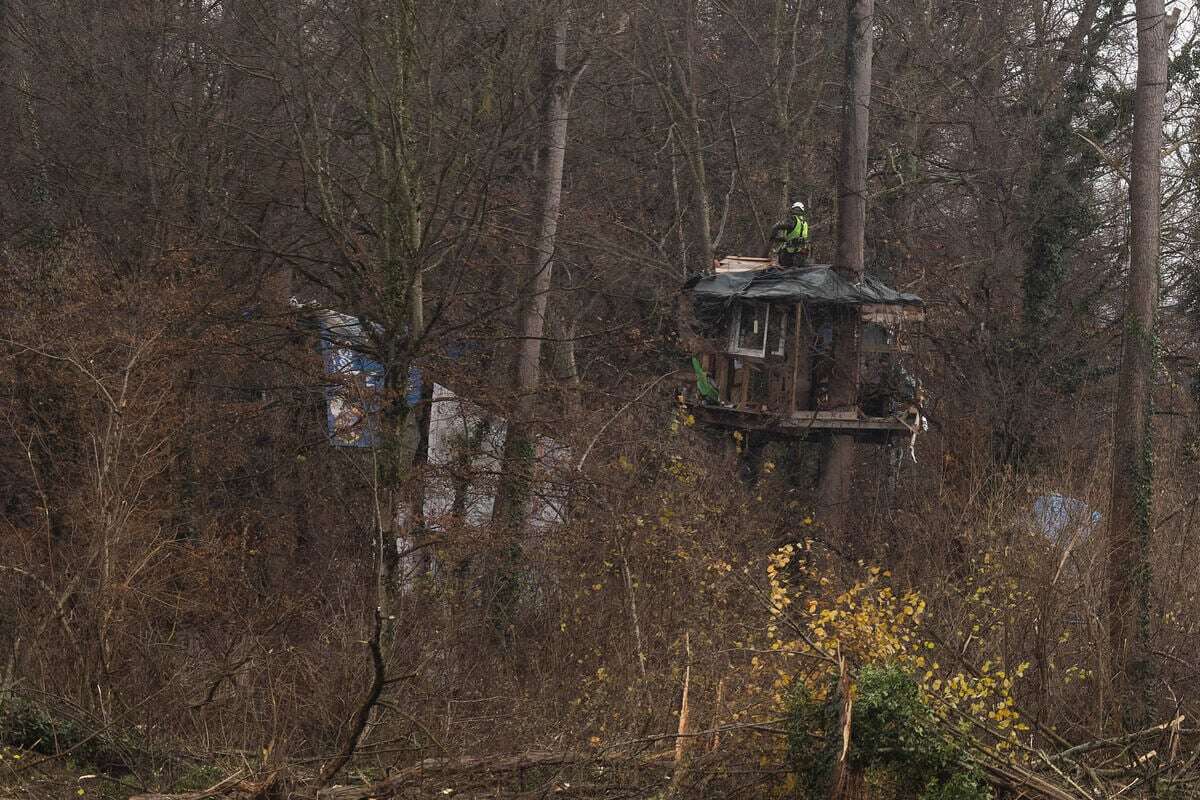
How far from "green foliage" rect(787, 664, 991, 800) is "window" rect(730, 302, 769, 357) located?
10436 millimetres

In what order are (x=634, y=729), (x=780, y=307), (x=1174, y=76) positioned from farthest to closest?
(x=1174, y=76), (x=780, y=307), (x=634, y=729)

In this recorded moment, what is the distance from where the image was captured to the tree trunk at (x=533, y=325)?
59.2 feet

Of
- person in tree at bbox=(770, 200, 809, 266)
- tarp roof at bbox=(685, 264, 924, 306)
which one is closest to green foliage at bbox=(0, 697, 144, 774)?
tarp roof at bbox=(685, 264, 924, 306)

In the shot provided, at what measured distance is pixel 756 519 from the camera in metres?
20.5

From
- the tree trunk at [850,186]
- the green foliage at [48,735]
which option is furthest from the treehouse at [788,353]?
the green foliage at [48,735]

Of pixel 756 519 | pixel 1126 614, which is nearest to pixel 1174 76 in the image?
pixel 756 519

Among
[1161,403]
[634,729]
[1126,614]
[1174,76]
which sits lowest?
[634,729]

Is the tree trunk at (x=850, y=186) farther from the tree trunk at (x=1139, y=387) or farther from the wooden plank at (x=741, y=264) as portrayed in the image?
the tree trunk at (x=1139, y=387)

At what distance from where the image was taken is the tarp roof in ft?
62.3

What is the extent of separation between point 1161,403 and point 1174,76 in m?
5.58

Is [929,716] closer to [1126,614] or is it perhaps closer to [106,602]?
[1126,614]

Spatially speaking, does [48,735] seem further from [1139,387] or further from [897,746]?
[1139,387]

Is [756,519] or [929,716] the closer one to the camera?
[929,716]

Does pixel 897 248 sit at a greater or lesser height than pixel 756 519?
greater
